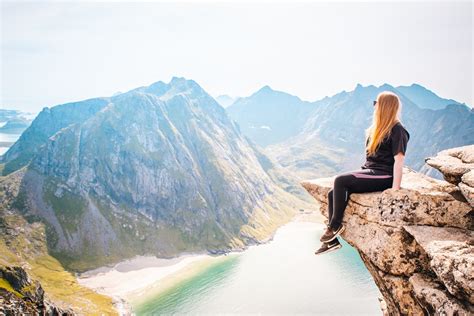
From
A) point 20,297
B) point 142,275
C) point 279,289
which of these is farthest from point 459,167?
point 142,275

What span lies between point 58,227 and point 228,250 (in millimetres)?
110998

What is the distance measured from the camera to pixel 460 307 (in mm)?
8555

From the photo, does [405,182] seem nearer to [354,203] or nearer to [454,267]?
[354,203]

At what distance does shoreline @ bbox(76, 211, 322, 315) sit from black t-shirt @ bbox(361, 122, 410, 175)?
12176 cm

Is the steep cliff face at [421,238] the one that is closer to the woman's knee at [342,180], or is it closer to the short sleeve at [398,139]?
the woman's knee at [342,180]

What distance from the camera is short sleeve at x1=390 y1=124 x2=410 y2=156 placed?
11359mm

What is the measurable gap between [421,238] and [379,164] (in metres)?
3.15

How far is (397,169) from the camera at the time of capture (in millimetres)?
11312

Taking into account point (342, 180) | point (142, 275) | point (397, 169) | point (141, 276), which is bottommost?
point (142, 275)

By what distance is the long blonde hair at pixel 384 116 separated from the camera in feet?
38.2

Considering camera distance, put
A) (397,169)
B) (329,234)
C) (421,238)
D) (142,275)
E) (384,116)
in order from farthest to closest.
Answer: (142,275), (329,234), (384,116), (397,169), (421,238)

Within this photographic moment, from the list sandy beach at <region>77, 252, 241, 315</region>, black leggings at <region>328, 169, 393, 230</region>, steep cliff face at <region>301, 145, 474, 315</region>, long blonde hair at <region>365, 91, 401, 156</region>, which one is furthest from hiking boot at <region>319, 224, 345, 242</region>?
sandy beach at <region>77, 252, 241, 315</region>

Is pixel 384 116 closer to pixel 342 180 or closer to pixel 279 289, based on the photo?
pixel 342 180

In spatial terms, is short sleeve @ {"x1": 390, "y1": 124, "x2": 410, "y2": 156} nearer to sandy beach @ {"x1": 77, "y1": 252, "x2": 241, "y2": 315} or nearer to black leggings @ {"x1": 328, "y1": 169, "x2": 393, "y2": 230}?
black leggings @ {"x1": 328, "y1": 169, "x2": 393, "y2": 230}
